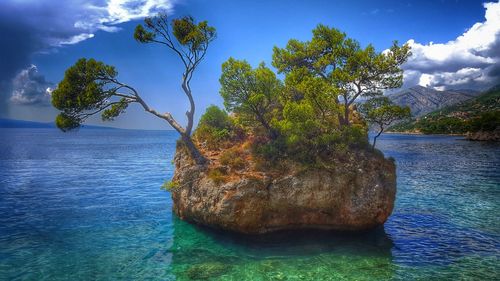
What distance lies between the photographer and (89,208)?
119 feet

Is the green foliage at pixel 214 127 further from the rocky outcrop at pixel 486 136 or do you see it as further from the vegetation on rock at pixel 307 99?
the rocky outcrop at pixel 486 136

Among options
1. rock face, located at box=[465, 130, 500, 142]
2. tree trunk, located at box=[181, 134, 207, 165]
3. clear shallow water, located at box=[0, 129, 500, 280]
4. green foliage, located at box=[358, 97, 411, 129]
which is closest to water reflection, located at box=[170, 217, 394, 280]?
clear shallow water, located at box=[0, 129, 500, 280]

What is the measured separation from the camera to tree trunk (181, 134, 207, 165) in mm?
28947

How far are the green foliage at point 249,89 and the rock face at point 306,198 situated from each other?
5836mm

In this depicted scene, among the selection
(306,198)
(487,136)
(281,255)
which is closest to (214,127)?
(306,198)

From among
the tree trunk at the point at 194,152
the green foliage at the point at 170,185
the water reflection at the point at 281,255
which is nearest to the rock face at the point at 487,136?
the water reflection at the point at 281,255

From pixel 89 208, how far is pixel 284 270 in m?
26.1

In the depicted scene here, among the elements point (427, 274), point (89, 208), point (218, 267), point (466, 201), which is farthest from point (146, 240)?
point (466, 201)

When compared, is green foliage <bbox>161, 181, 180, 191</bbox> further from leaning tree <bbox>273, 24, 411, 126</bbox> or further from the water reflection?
leaning tree <bbox>273, 24, 411, 126</bbox>

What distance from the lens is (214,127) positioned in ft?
108

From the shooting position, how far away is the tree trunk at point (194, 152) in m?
28.9

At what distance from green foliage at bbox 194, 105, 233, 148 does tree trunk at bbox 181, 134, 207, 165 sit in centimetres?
265

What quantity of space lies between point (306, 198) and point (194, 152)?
11100mm

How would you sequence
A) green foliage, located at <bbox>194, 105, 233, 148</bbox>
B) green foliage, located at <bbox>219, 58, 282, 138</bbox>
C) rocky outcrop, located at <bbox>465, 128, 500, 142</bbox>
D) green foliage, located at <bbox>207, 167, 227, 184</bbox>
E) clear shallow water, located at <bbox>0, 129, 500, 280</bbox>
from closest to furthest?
clear shallow water, located at <bbox>0, 129, 500, 280</bbox> → green foliage, located at <bbox>207, 167, 227, 184</bbox> → green foliage, located at <bbox>219, 58, 282, 138</bbox> → green foliage, located at <bbox>194, 105, 233, 148</bbox> → rocky outcrop, located at <bbox>465, 128, 500, 142</bbox>
